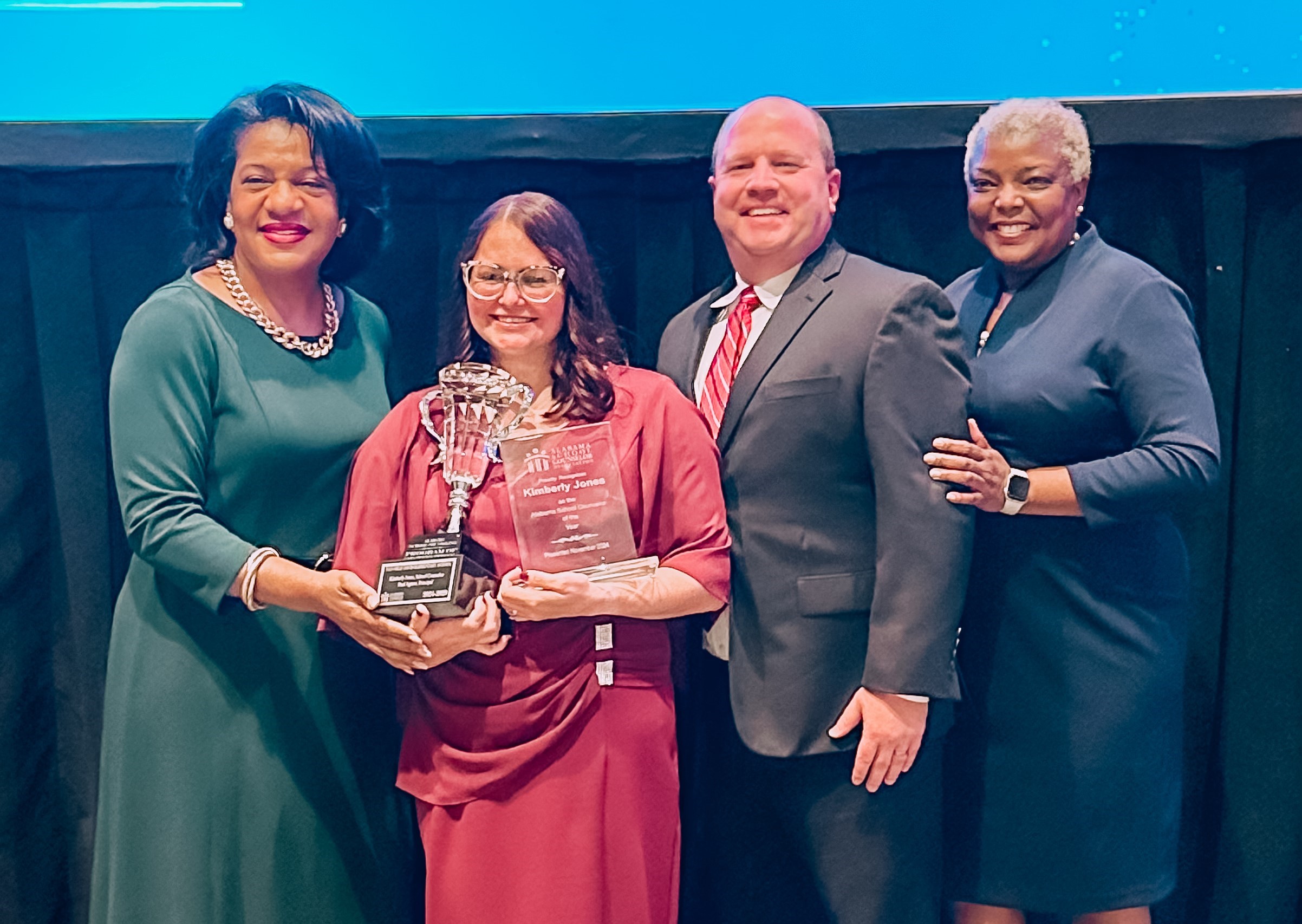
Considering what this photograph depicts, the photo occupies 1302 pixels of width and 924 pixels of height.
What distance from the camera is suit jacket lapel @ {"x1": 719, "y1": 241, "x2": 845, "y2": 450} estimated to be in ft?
5.73

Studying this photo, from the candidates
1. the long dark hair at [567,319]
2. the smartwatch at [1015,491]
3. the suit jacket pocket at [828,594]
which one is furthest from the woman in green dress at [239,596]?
the smartwatch at [1015,491]

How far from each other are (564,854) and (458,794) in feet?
0.61

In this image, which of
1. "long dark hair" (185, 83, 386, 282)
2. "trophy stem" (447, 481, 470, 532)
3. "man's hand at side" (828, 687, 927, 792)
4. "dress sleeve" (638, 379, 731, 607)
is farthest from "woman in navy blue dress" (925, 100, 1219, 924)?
"long dark hair" (185, 83, 386, 282)

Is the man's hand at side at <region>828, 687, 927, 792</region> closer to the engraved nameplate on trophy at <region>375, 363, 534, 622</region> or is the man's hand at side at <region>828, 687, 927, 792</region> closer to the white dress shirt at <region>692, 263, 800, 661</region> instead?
the white dress shirt at <region>692, 263, 800, 661</region>

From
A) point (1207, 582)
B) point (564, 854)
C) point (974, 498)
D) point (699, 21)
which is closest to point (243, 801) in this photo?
point (564, 854)

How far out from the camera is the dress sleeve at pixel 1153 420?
1798 millimetres

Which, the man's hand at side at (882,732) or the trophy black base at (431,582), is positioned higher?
the trophy black base at (431,582)

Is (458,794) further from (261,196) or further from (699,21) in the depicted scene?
(699,21)

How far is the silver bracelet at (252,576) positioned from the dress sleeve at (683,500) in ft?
2.09

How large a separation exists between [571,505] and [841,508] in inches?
17.5

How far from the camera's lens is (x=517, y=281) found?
172 centimetres

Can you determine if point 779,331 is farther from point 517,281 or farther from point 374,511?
point 374,511

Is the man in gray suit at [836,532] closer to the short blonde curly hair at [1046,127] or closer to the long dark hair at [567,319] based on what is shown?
the long dark hair at [567,319]

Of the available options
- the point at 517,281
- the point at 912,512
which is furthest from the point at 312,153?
the point at 912,512
